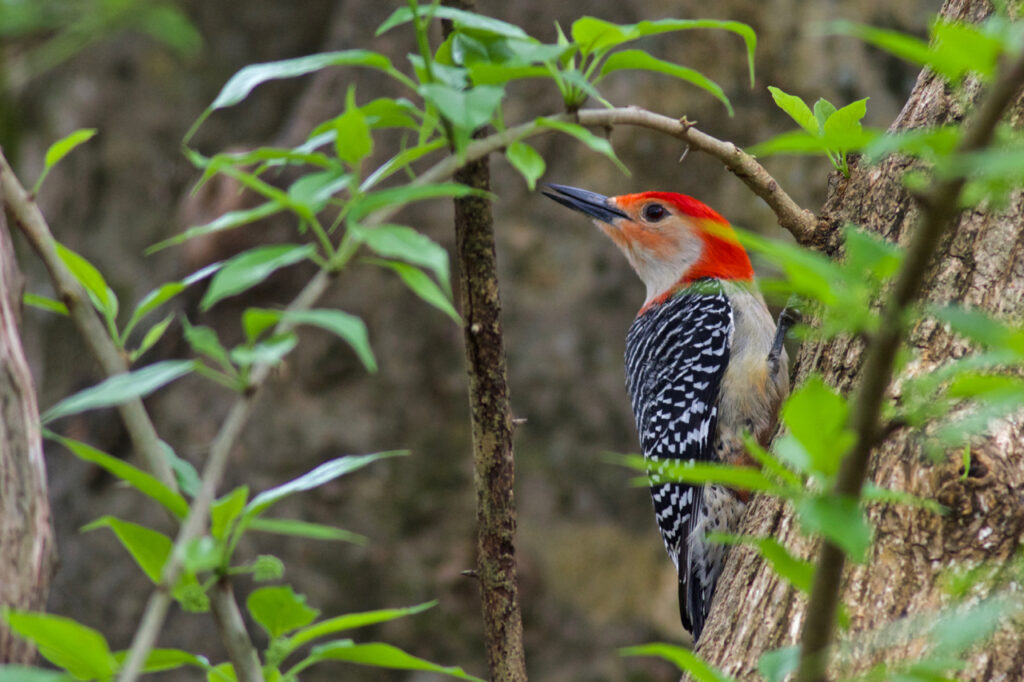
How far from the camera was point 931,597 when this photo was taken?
184cm

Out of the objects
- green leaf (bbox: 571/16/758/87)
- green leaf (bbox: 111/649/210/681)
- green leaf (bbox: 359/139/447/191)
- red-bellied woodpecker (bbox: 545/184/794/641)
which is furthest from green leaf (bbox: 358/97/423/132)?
red-bellied woodpecker (bbox: 545/184/794/641)

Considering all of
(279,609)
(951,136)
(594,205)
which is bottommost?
(594,205)

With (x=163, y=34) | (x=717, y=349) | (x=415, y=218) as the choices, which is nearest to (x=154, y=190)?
(x=415, y=218)

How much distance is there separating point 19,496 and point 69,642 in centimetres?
50

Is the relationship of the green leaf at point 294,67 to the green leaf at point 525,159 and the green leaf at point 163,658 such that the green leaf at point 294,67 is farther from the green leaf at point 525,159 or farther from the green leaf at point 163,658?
the green leaf at point 163,658

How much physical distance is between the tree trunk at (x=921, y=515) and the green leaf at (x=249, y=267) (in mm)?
1197

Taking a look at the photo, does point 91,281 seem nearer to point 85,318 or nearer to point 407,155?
point 85,318

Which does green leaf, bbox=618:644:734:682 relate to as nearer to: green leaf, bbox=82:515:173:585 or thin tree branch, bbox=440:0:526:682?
green leaf, bbox=82:515:173:585

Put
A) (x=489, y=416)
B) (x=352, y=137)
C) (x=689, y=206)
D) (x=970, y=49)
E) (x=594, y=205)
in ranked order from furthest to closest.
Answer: (x=594, y=205) → (x=689, y=206) → (x=489, y=416) → (x=352, y=137) → (x=970, y=49)

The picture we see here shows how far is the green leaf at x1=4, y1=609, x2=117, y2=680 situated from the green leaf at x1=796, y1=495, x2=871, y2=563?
0.68 metres

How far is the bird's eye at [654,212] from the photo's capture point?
13.7ft

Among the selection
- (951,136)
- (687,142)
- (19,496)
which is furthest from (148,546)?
(687,142)

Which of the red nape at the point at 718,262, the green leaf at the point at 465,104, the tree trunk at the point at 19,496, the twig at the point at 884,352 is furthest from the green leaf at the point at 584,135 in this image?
the red nape at the point at 718,262

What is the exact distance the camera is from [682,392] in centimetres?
376
